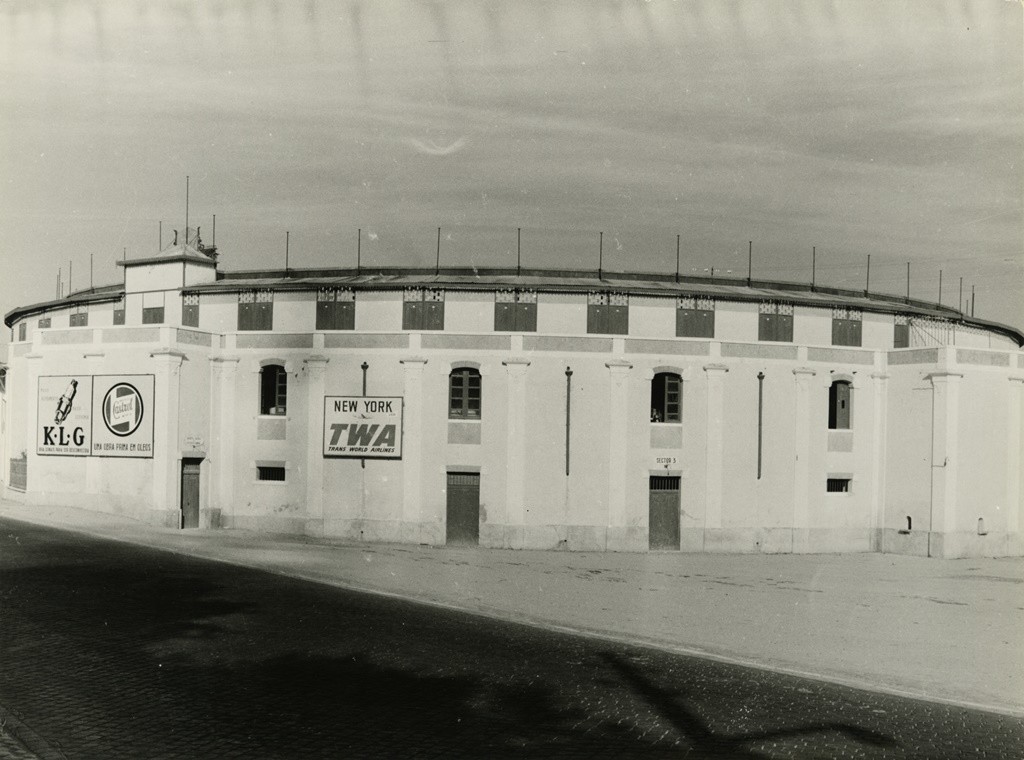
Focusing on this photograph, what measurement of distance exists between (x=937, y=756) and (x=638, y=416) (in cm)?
2199

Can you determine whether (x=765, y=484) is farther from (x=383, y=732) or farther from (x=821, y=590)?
(x=383, y=732)

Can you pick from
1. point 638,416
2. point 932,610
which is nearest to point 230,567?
point 638,416

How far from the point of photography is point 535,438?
32.4 metres

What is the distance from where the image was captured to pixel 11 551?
2422 cm

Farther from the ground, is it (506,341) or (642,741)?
(506,341)

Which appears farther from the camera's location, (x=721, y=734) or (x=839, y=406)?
(x=839, y=406)

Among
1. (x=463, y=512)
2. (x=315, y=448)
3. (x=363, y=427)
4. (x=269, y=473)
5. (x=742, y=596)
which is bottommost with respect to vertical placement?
(x=742, y=596)

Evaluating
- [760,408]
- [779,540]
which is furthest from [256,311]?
[779,540]

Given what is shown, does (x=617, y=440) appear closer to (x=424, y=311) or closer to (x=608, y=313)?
(x=608, y=313)

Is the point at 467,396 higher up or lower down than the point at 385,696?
higher up

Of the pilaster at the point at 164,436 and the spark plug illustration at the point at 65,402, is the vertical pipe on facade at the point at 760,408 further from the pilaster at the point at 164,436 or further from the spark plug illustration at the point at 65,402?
the spark plug illustration at the point at 65,402

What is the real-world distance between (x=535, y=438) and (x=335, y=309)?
38.3ft

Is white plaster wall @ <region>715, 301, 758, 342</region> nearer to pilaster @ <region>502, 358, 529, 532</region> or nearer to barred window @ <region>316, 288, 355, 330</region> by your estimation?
pilaster @ <region>502, 358, 529, 532</region>

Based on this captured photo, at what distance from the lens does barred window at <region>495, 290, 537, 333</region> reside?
38.2 meters
